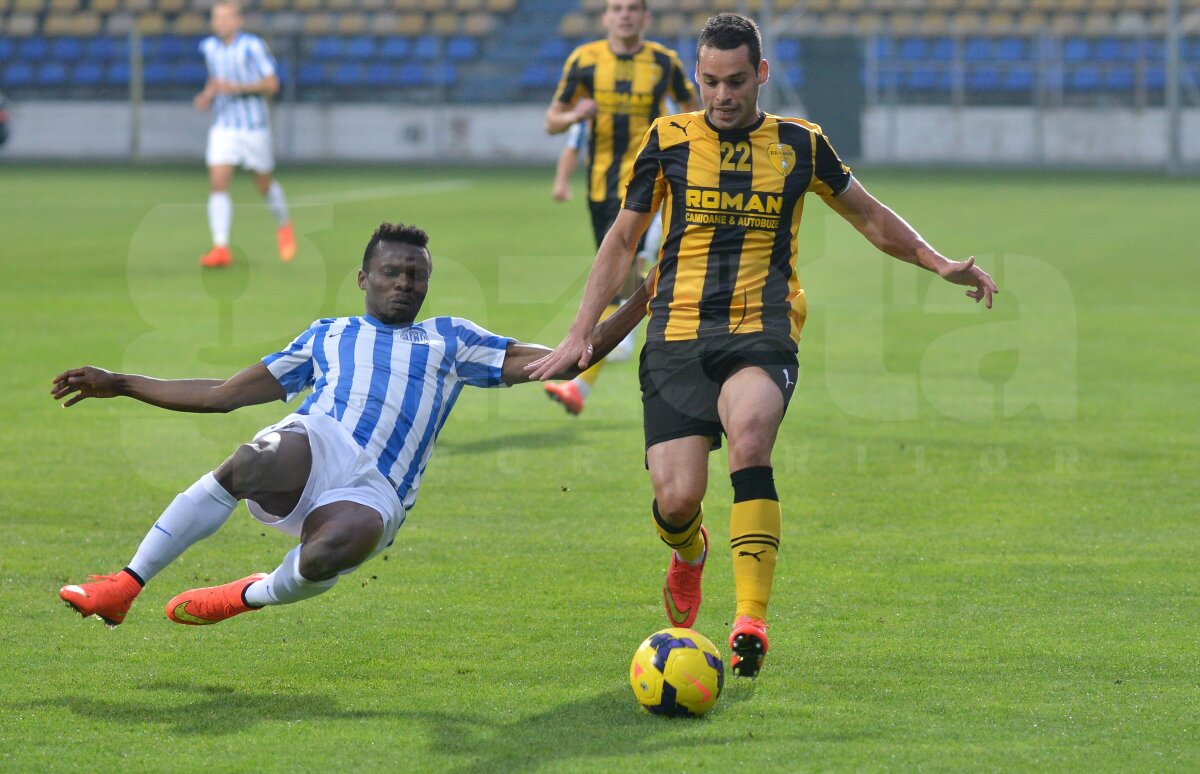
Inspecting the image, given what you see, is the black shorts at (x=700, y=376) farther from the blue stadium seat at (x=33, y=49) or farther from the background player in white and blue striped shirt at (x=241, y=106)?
the blue stadium seat at (x=33, y=49)

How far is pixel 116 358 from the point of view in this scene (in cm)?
1042

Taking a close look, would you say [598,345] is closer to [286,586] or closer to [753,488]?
[753,488]

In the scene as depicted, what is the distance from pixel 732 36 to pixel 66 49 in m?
33.4

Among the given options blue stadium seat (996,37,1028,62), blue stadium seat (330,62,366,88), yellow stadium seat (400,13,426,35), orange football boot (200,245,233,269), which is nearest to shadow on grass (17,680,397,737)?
orange football boot (200,245,233,269)

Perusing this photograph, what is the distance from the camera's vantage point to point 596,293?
4.88 metres

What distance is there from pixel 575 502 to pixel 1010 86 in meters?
27.1

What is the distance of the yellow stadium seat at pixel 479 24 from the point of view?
3525 cm

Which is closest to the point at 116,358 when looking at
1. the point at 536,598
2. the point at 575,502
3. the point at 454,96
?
the point at 575,502

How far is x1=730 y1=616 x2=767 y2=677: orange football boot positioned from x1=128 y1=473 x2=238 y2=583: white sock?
1510 mm

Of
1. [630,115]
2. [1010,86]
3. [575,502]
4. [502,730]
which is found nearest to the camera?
[502,730]

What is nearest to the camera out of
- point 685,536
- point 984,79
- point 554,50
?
point 685,536

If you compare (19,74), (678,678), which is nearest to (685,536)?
(678,678)

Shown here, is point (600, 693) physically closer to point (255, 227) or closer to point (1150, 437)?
point (1150, 437)

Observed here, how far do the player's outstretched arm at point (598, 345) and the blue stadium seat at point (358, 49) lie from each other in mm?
31074
